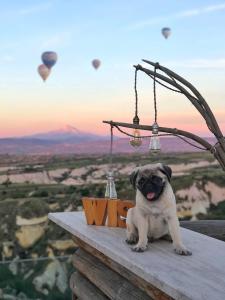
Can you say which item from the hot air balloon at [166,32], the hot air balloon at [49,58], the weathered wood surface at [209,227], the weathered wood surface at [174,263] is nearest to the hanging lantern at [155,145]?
the weathered wood surface at [174,263]

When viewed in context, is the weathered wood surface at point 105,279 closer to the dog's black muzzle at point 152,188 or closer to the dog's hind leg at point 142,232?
the dog's hind leg at point 142,232

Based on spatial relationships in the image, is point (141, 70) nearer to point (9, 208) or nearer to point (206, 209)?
point (206, 209)

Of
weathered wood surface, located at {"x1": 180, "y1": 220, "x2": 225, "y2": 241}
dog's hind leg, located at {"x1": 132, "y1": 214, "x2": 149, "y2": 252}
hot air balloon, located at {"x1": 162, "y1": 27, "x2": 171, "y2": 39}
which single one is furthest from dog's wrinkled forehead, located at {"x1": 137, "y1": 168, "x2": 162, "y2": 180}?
hot air balloon, located at {"x1": 162, "y1": 27, "x2": 171, "y2": 39}

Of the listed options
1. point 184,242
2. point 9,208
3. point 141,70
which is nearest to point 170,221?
point 184,242

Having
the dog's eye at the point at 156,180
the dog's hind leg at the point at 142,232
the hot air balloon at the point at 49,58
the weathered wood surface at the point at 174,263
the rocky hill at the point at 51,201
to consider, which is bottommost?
the rocky hill at the point at 51,201

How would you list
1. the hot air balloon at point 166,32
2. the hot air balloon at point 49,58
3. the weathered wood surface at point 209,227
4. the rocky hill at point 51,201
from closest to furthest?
the weathered wood surface at point 209,227 → the rocky hill at point 51,201 → the hot air balloon at point 166,32 → the hot air balloon at point 49,58

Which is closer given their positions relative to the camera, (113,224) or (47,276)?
(113,224)
